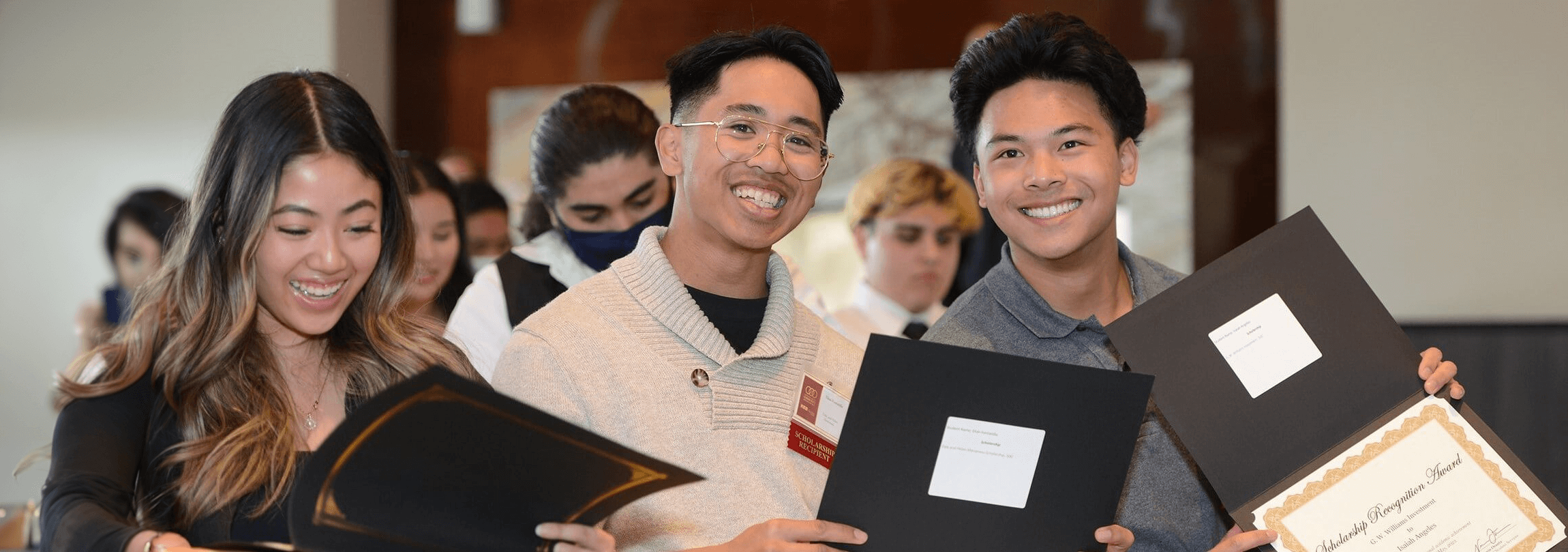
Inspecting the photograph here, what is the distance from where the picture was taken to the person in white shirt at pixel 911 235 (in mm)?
3781

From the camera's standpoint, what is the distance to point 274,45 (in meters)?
Result: 5.61

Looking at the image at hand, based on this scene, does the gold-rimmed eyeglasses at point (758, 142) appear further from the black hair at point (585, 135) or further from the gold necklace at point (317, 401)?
the black hair at point (585, 135)

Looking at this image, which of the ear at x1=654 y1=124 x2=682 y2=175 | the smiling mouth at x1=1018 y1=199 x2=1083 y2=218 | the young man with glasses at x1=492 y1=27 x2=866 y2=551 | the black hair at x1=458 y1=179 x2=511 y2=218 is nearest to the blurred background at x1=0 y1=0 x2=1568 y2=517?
the black hair at x1=458 y1=179 x2=511 y2=218

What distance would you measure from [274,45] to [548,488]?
4.65 metres

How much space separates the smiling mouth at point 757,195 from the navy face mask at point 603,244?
2.73 feet

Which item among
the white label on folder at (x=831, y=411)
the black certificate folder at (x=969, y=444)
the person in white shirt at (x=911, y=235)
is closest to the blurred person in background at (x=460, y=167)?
the person in white shirt at (x=911, y=235)

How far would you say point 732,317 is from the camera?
84.4 inches

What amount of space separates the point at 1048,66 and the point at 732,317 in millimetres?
687

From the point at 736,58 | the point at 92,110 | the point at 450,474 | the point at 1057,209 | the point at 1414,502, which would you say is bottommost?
the point at 450,474

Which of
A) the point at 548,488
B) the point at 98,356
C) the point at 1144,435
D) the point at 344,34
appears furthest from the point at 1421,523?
the point at 344,34

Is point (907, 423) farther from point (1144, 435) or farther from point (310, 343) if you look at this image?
point (310, 343)

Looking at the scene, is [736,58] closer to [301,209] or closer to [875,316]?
[301,209]

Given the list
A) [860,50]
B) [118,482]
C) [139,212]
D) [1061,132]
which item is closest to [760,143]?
[1061,132]

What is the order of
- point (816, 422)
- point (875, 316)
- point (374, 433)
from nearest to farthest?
point (374, 433) < point (816, 422) < point (875, 316)
